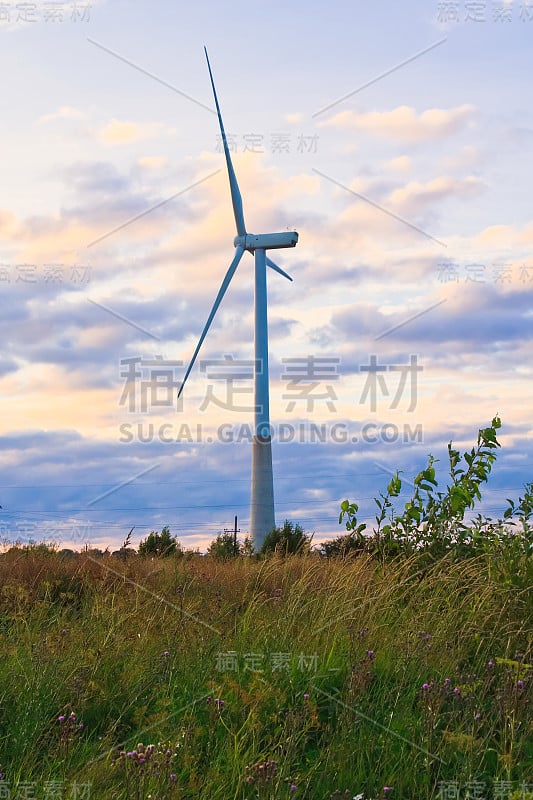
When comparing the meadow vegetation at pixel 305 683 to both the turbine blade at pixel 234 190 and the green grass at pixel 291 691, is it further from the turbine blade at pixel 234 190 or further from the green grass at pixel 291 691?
the turbine blade at pixel 234 190

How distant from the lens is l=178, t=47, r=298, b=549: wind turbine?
90.4ft

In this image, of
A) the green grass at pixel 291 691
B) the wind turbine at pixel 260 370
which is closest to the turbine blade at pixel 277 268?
the wind turbine at pixel 260 370

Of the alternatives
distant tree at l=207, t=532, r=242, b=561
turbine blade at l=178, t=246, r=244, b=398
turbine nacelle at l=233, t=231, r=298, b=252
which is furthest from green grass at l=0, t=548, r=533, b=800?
turbine nacelle at l=233, t=231, r=298, b=252

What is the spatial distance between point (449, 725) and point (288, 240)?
24.4 m

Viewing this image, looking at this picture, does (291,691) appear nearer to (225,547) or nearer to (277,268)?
(225,547)

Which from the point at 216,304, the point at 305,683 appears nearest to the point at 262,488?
the point at 216,304

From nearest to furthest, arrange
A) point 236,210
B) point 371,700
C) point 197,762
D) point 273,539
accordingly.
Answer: point 197,762 → point 371,700 → point 273,539 → point 236,210

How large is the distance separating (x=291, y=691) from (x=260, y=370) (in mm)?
21867

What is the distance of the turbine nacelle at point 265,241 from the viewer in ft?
94.7

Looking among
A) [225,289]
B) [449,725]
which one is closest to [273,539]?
[225,289]

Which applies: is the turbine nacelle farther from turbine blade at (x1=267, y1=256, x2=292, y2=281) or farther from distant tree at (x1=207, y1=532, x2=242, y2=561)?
distant tree at (x1=207, y1=532, x2=242, y2=561)

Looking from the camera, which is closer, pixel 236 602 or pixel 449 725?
pixel 449 725

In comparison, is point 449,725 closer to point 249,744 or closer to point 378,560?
point 249,744

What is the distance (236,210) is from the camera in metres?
28.9
